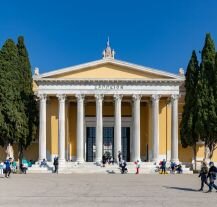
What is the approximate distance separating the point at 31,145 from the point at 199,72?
55.0 ft

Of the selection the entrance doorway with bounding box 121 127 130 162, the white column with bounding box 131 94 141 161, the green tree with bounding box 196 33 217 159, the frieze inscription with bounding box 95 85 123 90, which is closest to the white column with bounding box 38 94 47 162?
the frieze inscription with bounding box 95 85 123 90

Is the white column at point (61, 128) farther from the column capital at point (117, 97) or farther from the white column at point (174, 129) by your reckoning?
the white column at point (174, 129)

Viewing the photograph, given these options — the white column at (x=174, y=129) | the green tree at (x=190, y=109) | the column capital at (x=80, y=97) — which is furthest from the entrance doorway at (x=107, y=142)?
the green tree at (x=190, y=109)

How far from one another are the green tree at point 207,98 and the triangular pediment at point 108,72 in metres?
3.18

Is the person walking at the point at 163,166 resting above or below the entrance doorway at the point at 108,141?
below

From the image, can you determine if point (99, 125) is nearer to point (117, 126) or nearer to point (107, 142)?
point (117, 126)

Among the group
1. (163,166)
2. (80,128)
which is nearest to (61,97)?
(80,128)

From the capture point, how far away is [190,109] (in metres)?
39.6

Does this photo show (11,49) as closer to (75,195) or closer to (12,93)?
(12,93)

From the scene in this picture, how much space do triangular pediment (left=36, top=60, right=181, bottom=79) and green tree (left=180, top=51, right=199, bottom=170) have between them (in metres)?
1.22

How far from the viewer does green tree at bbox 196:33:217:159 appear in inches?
1494

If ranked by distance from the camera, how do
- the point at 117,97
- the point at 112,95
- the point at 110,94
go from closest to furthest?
1. the point at 117,97
2. the point at 110,94
3. the point at 112,95

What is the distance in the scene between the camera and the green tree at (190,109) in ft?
128

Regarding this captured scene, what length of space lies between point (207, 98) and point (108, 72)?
8.84 metres
